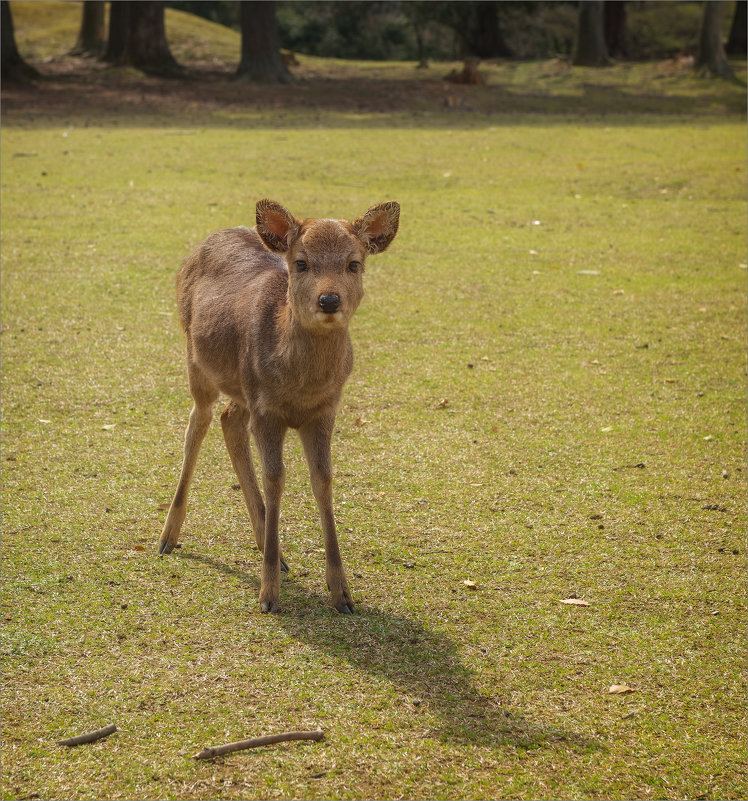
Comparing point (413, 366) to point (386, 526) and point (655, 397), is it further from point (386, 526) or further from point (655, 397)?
point (386, 526)

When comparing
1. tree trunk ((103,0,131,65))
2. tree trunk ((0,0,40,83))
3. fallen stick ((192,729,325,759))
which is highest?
tree trunk ((103,0,131,65))

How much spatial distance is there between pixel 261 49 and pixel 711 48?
13.3 metres

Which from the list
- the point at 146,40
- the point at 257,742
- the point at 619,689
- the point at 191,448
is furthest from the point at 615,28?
the point at 257,742

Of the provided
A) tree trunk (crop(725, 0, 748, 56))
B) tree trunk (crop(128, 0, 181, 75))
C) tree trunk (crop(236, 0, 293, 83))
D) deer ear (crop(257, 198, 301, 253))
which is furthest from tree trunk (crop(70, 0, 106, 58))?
deer ear (crop(257, 198, 301, 253))

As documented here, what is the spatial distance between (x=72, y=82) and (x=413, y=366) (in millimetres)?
24461

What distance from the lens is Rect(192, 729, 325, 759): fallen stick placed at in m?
3.79

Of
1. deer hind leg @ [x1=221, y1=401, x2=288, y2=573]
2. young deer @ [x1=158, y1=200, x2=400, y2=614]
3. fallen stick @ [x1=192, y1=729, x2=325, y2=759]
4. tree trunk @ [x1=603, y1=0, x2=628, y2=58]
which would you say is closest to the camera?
fallen stick @ [x1=192, y1=729, x2=325, y2=759]

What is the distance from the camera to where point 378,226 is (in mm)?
4789

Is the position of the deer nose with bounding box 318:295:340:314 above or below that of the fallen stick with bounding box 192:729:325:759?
above

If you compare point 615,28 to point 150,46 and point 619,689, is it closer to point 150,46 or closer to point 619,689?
point 150,46

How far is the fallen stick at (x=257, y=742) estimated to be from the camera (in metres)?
3.79

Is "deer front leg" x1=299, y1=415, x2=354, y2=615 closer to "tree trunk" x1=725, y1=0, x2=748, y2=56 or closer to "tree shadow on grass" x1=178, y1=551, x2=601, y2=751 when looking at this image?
"tree shadow on grass" x1=178, y1=551, x2=601, y2=751

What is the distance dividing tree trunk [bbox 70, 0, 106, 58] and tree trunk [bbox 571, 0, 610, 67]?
52.8 feet

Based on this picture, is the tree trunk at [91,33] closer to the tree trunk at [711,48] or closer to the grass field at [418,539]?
the tree trunk at [711,48]
